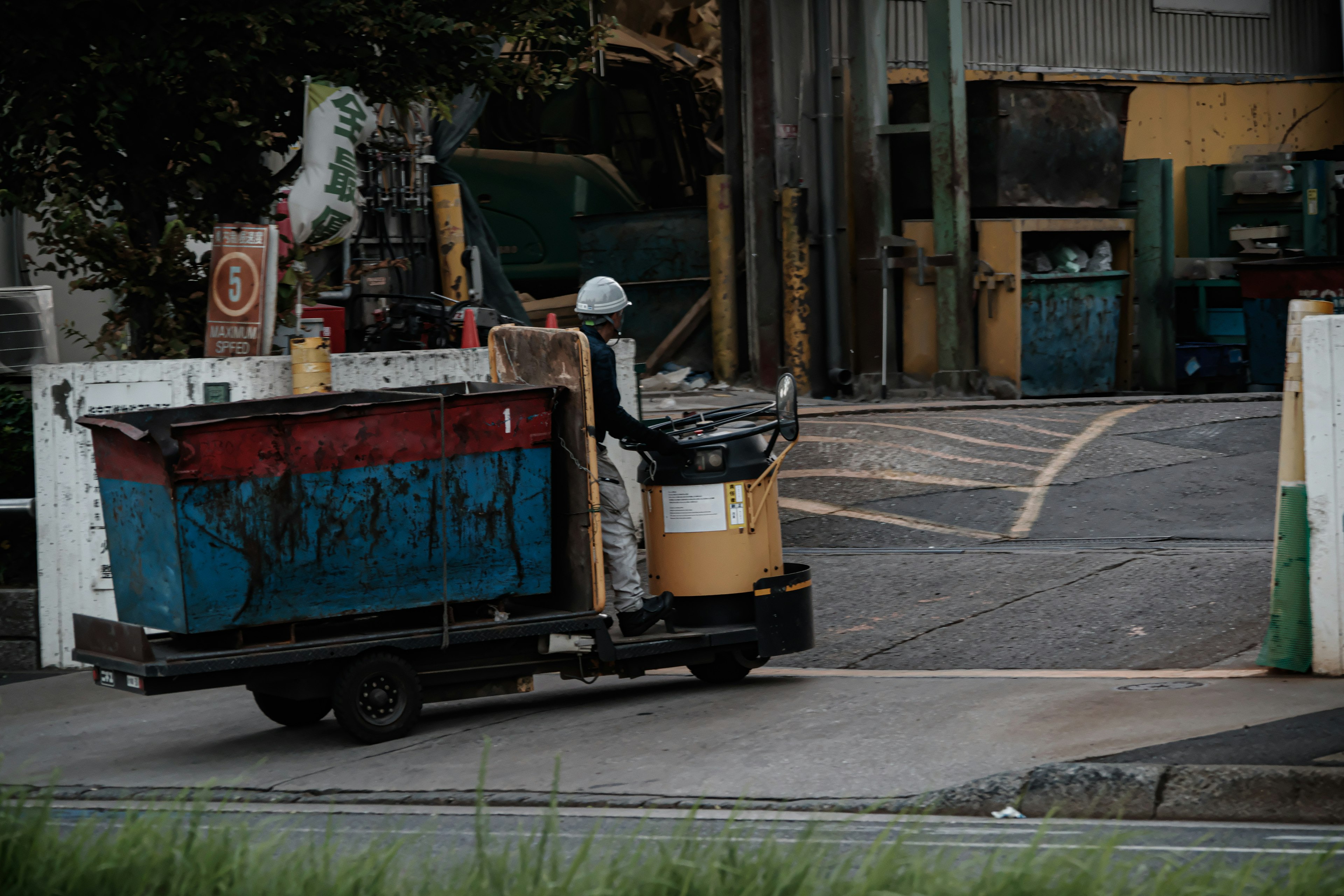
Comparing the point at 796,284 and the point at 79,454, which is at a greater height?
the point at 796,284

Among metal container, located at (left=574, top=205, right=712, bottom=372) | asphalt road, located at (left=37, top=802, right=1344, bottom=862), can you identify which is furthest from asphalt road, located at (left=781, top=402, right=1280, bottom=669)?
metal container, located at (left=574, top=205, right=712, bottom=372)

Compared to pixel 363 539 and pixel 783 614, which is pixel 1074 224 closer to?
pixel 783 614

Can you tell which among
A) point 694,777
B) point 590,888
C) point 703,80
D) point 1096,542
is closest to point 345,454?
point 694,777

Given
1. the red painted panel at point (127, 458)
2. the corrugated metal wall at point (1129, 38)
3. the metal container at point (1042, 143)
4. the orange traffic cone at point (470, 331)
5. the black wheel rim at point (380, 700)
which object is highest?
the corrugated metal wall at point (1129, 38)

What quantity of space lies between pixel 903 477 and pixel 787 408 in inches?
199

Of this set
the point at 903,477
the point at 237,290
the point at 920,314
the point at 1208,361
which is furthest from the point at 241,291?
the point at 1208,361

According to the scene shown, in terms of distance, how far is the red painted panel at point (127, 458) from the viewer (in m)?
6.64

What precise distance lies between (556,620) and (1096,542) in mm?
4542

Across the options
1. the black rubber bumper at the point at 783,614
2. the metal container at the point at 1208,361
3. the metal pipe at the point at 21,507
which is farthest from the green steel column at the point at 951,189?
the metal pipe at the point at 21,507

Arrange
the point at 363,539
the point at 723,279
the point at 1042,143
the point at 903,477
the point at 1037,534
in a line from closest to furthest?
the point at 363,539, the point at 1037,534, the point at 903,477, the point at 1042,143, the point at 723,279

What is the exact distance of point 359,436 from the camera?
6.96 m

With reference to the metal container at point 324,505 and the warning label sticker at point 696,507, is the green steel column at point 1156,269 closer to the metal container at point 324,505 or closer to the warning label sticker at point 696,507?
the warning label sticker at point 696,507

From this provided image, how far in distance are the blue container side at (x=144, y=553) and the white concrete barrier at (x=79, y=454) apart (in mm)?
1819

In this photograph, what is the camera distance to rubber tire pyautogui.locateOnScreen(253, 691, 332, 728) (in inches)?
296
